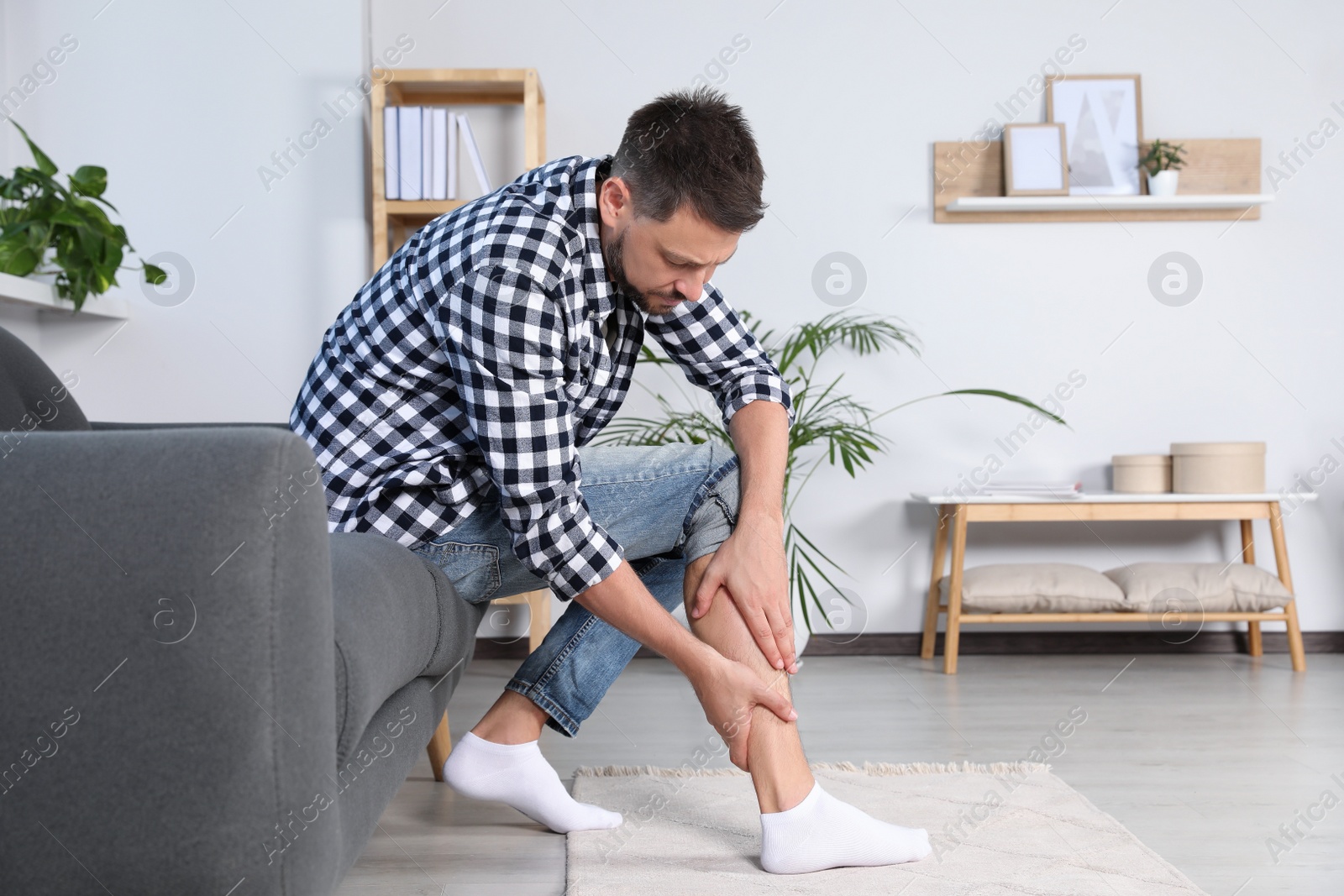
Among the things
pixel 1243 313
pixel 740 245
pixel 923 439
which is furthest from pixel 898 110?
pixel 1243 313

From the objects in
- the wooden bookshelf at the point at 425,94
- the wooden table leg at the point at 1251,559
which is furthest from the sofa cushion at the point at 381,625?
the wooden table leg at the point at 1251,559

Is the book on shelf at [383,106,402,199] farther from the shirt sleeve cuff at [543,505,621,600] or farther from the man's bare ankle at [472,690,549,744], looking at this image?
the shirt sleeve cuff at [543,505,621,600]

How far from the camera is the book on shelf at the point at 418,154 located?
2.59m

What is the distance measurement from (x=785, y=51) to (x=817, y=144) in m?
0.29

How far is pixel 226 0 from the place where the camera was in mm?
2635

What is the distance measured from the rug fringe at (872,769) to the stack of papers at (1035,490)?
1.05m

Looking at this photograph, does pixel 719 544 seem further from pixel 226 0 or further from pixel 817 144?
pixel 226 0

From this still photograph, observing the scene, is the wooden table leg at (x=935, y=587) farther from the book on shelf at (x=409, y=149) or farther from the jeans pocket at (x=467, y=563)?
the jeans pocket at (x=467, y=563)

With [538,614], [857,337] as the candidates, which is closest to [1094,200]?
[857,337]

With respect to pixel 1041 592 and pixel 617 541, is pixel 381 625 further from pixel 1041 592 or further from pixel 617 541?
pixel 1041 592

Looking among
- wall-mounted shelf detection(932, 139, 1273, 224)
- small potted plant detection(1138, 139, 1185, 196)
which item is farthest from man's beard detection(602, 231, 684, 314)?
small potted plant detection(1138, 139, 1185, 196)

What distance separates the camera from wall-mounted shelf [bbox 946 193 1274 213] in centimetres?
286

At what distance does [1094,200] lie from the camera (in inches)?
115

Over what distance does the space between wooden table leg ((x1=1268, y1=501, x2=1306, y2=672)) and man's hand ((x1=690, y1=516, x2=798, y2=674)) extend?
203 cm
